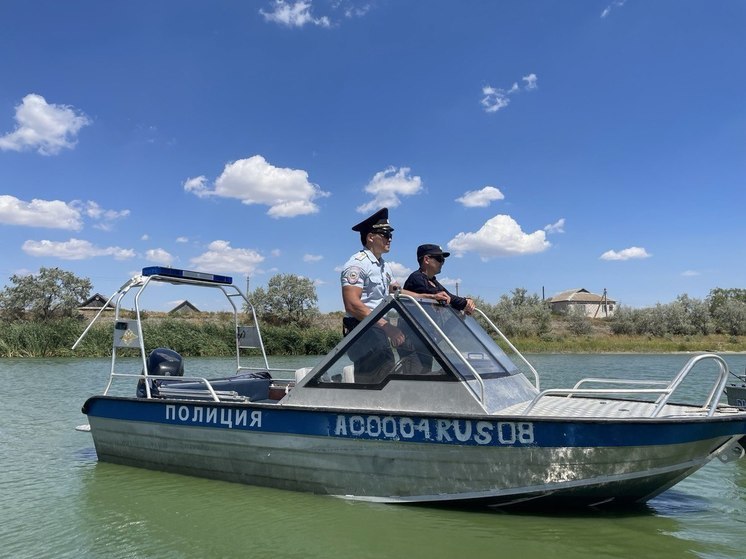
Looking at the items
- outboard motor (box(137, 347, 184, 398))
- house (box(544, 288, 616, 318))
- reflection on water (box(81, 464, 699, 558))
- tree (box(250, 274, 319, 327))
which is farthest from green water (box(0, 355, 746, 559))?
house (box(544, 288, 616, 318))

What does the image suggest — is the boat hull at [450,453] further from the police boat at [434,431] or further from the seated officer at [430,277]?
the seated officer at [430,277]

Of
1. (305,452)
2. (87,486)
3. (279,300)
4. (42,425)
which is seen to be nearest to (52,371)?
(42,425)

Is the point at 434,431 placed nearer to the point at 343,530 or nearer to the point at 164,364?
the point at 343,530

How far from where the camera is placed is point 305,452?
5570 mm

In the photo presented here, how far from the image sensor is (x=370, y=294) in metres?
6.27

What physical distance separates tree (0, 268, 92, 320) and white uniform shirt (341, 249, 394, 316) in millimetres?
54049

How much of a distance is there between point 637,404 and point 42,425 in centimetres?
986

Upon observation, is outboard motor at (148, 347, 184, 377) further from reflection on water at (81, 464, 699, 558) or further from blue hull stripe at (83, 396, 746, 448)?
reflection on water at (81, 464, 699, 558)

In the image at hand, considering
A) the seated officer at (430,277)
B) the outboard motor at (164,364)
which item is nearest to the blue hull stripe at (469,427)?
the seated officer at (430,277)

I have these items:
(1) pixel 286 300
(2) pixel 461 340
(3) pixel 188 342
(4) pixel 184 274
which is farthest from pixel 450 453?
(1) pixel 286 300

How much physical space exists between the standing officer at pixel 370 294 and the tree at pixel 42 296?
53969 millimetres

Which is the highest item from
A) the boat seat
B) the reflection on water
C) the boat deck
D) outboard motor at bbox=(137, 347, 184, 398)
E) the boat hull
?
outboard motor at bbox=(137, 347, 184, 398)

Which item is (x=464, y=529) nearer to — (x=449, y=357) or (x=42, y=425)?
(x=449, y=357)

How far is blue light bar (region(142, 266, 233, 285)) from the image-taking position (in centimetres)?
735
